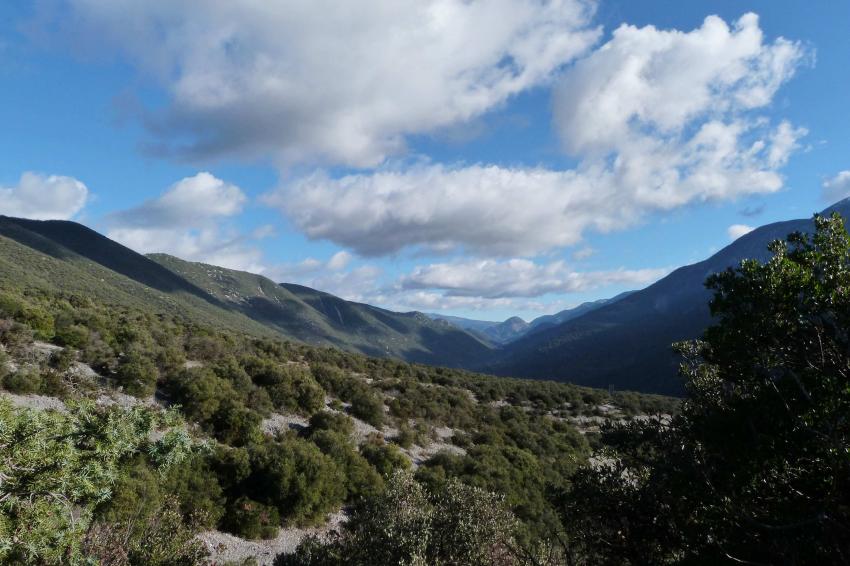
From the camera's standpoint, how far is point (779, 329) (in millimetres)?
7902

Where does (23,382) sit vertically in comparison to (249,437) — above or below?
above

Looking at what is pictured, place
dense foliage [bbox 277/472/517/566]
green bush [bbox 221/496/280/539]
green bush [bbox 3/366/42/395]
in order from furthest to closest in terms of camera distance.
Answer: green bush [bbox 3/366/42/395] → green bush [bbox 221/496/280/539] → dense foliage [bbox 277/472/517/566]

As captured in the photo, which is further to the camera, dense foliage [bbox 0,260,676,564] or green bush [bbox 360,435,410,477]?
green bush [bbox 360,435,410,477]

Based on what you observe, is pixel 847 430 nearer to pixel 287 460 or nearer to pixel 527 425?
pixel 287 460

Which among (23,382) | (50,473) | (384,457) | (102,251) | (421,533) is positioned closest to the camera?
(50,473)

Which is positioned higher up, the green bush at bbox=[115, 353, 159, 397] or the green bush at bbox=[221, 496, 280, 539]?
the green bush at bbox=[115, 353, 159, 397]

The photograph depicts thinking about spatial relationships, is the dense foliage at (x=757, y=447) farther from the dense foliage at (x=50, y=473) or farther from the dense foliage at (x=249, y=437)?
the dense foliage at (x=50, y=473)

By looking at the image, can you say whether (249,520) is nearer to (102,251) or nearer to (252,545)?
(252,545)

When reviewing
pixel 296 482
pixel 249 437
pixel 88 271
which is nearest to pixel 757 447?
pixel 296 482

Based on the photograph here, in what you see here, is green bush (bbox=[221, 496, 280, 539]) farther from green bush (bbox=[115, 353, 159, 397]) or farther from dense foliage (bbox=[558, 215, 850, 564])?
dense foliage (bbox=[558, 215, 850, 564])

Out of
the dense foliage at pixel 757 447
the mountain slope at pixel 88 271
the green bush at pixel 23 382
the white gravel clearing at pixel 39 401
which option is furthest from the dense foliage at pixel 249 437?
the mountain slope at pixel 88 271

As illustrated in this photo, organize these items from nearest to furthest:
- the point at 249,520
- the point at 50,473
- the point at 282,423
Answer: the point at 50,473, the point at 249,520, the point at 282,423

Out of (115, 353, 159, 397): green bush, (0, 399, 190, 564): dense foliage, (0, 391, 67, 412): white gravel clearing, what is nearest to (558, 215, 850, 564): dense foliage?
(0, 399, 190, 564): dense foliage

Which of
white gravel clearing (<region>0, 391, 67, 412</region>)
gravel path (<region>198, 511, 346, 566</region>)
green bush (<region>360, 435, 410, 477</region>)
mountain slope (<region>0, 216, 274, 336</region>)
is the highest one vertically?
mountain slope (<region>0, 216, 274, 336</region>)
